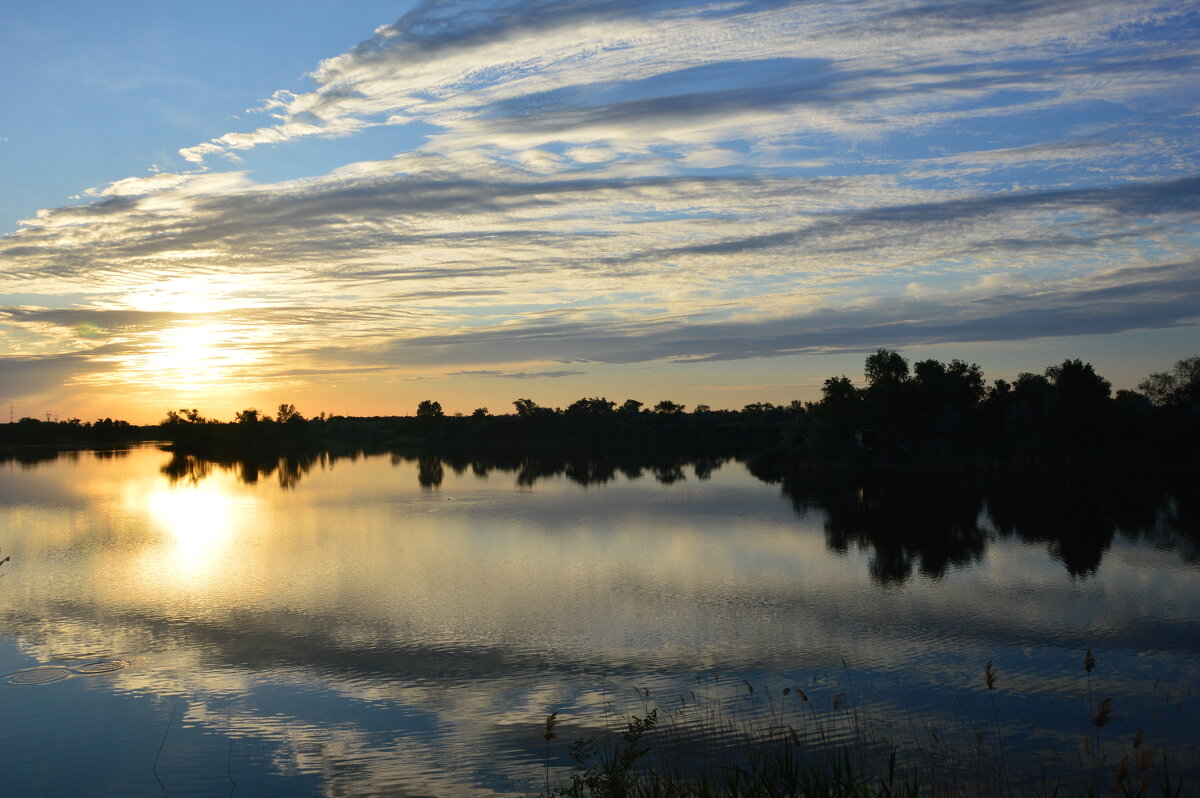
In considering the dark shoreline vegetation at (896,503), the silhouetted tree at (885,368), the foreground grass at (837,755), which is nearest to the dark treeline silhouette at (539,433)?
the dark shoreline vegetation at (896,503)

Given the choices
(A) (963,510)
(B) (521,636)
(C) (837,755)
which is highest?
(C) (837,755)

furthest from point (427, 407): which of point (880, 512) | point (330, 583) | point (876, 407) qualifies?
point (330, 583)

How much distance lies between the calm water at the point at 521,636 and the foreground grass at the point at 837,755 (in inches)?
6.4

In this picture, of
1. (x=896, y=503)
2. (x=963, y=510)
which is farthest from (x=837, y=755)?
(x=896, y=503)

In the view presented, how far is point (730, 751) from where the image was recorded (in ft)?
33.0

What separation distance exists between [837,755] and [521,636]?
7553 mm

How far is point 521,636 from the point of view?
1565 cm

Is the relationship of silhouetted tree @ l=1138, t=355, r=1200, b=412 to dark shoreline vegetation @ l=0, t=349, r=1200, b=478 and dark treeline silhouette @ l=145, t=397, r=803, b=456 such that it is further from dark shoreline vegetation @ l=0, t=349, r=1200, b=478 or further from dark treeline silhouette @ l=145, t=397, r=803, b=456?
dark treeline silhouette @ l=145, t=397, r=803, b=456

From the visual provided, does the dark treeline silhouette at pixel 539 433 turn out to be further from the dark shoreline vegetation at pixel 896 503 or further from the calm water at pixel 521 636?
the calm water at pixel 521 636

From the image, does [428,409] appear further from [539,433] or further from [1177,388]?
[1177,388]

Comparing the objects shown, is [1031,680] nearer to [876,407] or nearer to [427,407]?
[876,407]

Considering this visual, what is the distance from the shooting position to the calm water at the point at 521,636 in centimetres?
1065

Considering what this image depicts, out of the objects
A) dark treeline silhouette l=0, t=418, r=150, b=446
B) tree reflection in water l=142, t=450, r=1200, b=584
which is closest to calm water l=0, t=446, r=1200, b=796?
tree reflection in water l=142, t=450, r=1200, b=584

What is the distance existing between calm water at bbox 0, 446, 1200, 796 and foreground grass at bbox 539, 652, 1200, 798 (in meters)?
0.16
